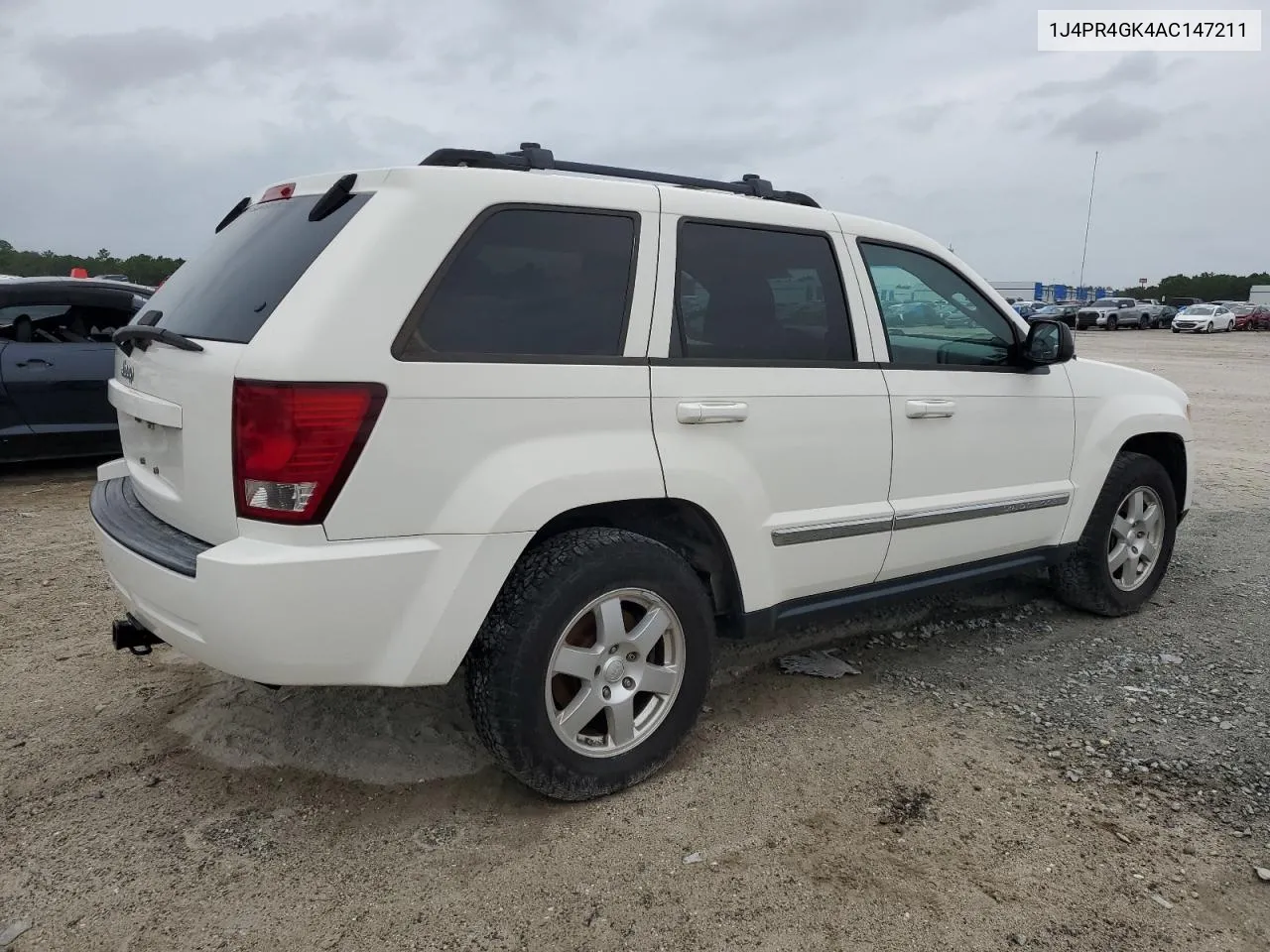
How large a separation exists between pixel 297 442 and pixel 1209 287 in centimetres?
8871

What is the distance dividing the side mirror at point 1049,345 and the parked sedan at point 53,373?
611cm

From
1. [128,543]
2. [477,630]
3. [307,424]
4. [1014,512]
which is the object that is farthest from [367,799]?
[1014,512]

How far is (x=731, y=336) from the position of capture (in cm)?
304

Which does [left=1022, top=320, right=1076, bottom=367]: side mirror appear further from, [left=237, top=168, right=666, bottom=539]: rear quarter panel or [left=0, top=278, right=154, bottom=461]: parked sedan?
[left=0, top=278, right=154, bottom=461]: parked sedan

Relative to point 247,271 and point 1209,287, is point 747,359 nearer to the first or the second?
point 247,271

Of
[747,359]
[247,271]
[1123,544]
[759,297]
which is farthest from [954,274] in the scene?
[247,271]

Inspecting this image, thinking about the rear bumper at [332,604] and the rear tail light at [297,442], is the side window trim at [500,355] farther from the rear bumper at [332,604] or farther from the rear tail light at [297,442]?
the rear bumper at [332,604]

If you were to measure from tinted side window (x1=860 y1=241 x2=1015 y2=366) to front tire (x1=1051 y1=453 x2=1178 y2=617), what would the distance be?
1.04 m

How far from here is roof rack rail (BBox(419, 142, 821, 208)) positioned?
9.24 feet

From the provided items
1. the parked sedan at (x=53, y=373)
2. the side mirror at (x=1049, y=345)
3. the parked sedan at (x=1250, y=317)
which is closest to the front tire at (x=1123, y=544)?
the side mirror at (x=1049, y=345)


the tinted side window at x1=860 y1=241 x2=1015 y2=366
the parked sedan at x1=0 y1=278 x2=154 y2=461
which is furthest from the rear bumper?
the parked sedan at x1=0 y1=278 x2=154 y2=461

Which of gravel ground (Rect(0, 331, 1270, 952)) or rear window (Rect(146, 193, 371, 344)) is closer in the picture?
gravel ground (Rect(0, 331, 1270, 952))

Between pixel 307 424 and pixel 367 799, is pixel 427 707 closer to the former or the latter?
pixel 367 799

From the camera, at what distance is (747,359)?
305 centimetres
